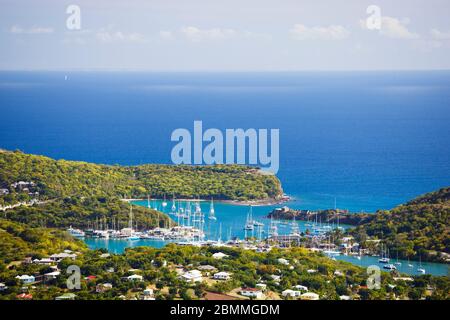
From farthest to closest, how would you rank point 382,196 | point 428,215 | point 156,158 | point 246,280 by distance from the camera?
point 156,158 < point 382,196 < point 428,215 < point 246,280

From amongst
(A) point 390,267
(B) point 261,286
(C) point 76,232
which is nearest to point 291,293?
(B) point 261,286

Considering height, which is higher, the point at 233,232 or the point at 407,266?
the point at 233,232

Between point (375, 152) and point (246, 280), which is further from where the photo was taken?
point (375, 152)

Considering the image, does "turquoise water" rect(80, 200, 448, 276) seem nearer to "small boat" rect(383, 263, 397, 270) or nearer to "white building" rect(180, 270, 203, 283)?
"small boat" rect(383, 263, 397, 270)

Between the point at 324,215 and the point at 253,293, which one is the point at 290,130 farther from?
the point at 253,293
